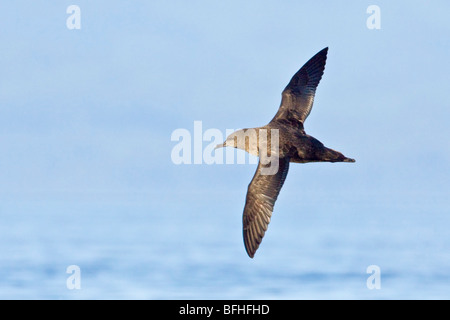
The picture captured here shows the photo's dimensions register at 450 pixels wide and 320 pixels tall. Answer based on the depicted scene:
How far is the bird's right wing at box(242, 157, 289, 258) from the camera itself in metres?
18.2

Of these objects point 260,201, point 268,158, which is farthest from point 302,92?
point 260,201

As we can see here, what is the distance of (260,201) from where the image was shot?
1828 centimetres

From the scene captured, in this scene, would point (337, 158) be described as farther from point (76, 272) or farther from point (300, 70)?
point (76, 272)

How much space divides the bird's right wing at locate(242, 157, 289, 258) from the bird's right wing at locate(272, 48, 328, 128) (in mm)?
1071

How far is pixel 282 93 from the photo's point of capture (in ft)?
63.2

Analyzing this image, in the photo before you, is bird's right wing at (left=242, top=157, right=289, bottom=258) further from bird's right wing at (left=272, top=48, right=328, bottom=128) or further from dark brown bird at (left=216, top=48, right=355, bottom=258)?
bird's right wing at (left=272, top=48, right=328, bottom=128)

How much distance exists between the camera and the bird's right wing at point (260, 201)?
18219 millimetres

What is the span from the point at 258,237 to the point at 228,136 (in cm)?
188

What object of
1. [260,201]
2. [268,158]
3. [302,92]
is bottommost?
[260,201]

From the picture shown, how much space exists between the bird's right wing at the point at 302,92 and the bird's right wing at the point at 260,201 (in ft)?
3.51

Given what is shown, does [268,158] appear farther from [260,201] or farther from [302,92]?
[302,92]

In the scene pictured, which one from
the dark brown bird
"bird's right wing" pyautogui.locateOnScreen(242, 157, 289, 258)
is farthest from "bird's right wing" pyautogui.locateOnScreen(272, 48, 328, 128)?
"bird's right wing" pyautogui.locateOnScreen(242, 157, 289, 258)

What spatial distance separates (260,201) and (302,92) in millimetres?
2291

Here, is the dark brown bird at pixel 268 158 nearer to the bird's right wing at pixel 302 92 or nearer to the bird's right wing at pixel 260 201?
the bird's right wing at pixel 260 201
